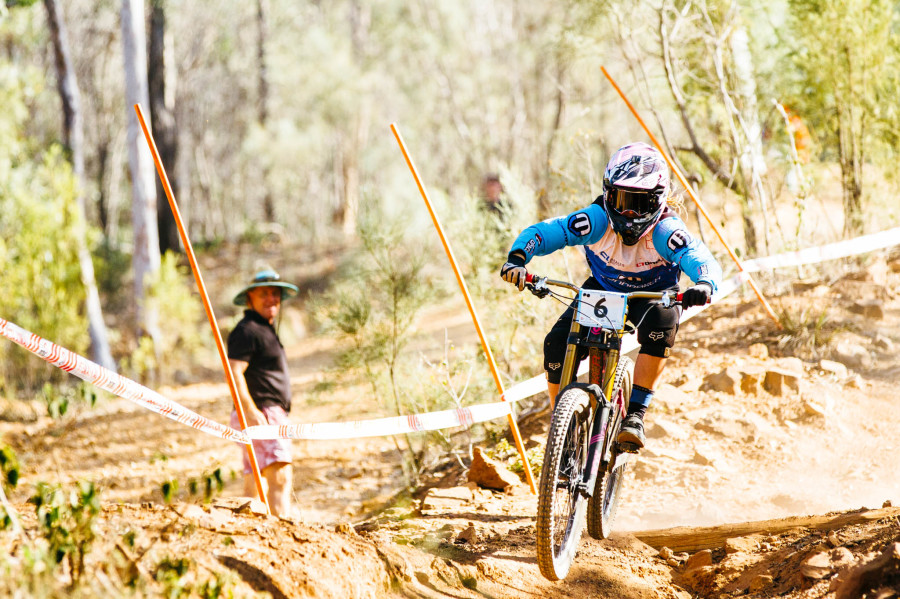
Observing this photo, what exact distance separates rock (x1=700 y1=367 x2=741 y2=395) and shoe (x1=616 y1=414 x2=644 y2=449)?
2.76 m

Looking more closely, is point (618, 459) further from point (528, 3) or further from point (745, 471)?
point (528, 3)

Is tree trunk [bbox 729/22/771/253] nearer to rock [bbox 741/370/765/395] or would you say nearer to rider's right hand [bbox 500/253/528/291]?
rock [bbox 741/370/765/395]

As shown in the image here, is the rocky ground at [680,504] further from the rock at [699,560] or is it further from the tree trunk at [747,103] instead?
the tree trunk at [747,103]

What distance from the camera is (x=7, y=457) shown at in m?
2.55

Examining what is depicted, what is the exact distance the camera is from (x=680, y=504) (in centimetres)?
481

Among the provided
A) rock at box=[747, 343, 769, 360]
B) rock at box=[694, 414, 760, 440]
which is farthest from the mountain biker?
rock at box=[747, 343, 769, 360]

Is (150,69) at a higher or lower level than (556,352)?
higher

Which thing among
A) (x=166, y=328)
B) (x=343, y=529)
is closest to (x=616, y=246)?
(x=343, y=529)

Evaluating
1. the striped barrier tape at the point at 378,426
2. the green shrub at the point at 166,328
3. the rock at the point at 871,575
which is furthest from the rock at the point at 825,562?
the green shrub at the point at 166,328

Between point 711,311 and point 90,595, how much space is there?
7151 millimetres

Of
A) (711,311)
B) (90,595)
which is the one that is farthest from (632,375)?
(711,311)

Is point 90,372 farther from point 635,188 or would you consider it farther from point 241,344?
point 635,188

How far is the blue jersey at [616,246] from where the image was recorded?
3709mm

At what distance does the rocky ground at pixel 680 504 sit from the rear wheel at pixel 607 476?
0.45ft
